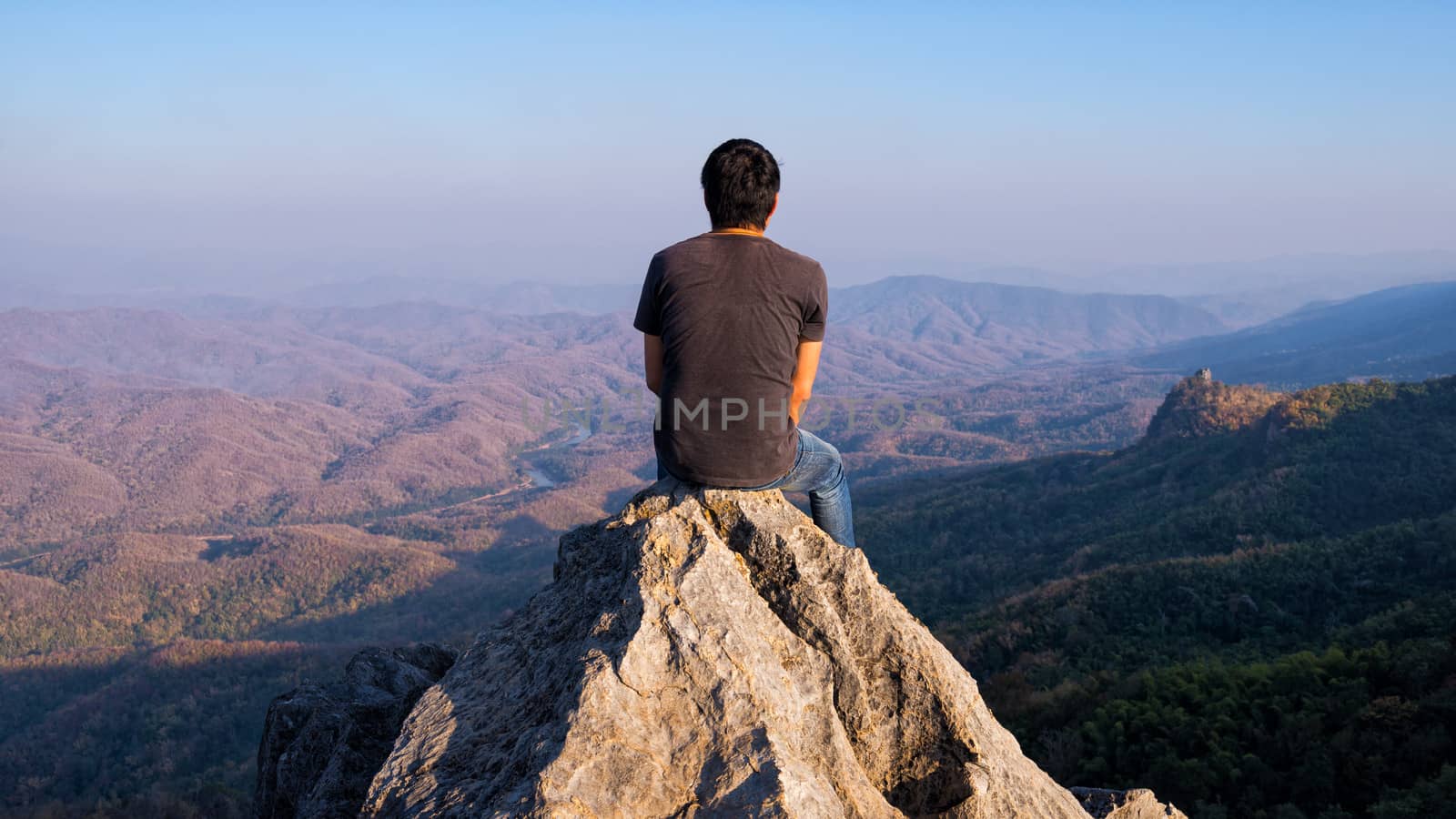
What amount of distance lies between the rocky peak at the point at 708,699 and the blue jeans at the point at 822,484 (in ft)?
0.77

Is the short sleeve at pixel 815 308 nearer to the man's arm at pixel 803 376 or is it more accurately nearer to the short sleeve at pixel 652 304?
the man's arm at pixel 803 376

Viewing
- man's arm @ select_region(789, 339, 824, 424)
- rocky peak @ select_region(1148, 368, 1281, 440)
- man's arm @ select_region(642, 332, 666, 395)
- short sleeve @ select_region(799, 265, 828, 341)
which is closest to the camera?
short sleeve @ select_region(799, 265, 828, 341)

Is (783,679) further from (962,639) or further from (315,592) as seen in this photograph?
(315,592)

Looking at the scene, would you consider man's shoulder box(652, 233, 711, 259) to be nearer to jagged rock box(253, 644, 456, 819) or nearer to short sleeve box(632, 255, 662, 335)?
short sleeve box(632, 255, 662, 335)

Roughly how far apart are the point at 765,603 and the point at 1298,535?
1453 inches

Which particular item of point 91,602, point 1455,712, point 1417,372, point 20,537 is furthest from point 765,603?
point 20,537

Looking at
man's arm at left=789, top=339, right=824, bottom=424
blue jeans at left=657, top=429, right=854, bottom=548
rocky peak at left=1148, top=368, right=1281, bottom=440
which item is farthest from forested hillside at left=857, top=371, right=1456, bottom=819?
man's arm at left=789, top=339, right=824, bottom=424

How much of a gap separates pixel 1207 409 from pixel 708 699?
65.4m

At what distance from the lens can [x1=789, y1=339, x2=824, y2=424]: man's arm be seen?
5.75 m

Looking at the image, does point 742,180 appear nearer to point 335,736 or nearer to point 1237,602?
point 335,736

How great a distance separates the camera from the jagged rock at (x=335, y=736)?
19.8ft

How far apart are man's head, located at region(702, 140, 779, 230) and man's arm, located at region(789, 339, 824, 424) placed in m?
0.97

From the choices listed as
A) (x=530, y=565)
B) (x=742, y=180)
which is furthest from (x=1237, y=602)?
(x=530, y=565)

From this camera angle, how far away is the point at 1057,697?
18.6 metres
